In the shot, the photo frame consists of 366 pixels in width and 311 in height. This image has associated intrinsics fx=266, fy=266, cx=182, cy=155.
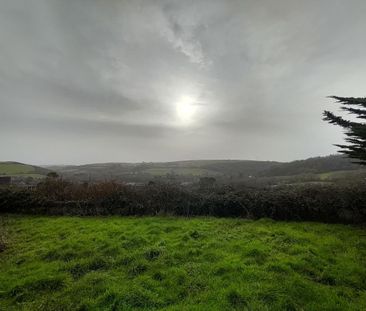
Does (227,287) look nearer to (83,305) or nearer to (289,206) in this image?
(83,305)

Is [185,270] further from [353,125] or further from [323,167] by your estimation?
[323,167]

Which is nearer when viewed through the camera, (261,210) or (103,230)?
(103,230)

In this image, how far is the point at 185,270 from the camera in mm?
6375

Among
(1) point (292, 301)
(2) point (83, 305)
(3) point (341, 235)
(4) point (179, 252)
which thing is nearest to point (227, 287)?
(1) point (292, 301)

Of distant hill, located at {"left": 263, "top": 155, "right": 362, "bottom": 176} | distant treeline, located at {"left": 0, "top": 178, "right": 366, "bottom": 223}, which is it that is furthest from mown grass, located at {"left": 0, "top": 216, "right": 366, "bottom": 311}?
distant hill, located at {"left": 263, "top": 155, "right": 362, "bottom": 176}

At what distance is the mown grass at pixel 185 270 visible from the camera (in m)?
5.09

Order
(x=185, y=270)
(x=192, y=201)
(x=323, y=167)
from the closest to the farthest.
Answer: (x=185, y=270), (x=192, y=201), (x=323, y=167)

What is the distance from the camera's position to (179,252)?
24.5ft

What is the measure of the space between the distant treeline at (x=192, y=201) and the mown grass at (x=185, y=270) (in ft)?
8.30

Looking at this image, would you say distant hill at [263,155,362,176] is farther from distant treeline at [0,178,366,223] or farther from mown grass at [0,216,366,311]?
mown grass at [0,216,366,311]

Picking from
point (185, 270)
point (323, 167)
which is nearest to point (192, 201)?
point (185, 270)

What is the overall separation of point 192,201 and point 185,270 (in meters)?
8.32

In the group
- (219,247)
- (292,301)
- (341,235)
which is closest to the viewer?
(292,301)

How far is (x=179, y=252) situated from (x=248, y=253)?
1.90m
